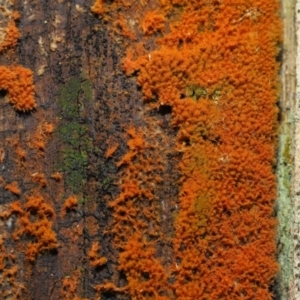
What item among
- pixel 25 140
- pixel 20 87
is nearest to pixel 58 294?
pixel 25 140

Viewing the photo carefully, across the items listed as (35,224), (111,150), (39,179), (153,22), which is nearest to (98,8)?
(153,22)

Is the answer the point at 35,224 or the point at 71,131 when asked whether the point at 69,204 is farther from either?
the point at 71,131

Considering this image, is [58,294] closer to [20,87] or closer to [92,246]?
[92,246]

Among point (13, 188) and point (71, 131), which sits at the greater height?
point (71, 131)

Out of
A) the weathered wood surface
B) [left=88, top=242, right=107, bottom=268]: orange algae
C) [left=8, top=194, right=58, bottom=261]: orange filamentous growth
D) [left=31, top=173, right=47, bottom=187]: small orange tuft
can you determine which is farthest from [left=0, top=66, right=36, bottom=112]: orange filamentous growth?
[left=88, top=242, right=107, bottom=268]: orange algae

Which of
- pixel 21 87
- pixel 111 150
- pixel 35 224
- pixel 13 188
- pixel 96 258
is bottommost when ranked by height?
pixel 96 258

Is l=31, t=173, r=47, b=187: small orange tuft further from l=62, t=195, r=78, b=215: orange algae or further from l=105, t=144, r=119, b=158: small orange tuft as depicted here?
l=105, t=144, r=119, b=158: small orange tuft
